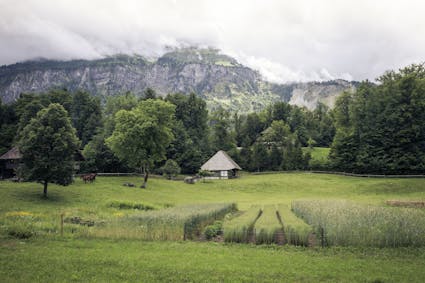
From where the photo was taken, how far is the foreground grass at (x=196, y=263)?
12.4m

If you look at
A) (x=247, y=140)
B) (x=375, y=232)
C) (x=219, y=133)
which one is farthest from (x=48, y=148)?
(x=247, y=140)

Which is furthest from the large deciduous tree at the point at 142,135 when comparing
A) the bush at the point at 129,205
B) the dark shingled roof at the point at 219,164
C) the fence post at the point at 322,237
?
the fence post at the point at 322,237

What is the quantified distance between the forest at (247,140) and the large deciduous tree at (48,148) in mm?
14825

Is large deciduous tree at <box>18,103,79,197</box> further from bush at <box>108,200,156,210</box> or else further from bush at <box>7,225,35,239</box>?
bush at <box>7,225,35,239</box>

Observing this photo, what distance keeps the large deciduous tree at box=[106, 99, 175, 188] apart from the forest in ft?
0.58

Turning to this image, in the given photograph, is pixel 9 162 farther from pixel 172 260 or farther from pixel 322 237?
pixel 322 237

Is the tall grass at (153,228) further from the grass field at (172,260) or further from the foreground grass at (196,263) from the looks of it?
the foreground grass at (196,263)

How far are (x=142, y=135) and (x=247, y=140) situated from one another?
1744 inches

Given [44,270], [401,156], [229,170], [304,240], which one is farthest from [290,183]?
[44,270]

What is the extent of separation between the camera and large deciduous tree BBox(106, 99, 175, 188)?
185 ft

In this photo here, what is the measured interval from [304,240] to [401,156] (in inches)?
2148

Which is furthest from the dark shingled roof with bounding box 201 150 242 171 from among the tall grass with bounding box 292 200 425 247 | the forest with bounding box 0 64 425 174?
the tall grass with bounding box 292 200 425 247

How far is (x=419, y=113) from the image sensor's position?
64.4 meters

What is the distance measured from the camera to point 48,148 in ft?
124
